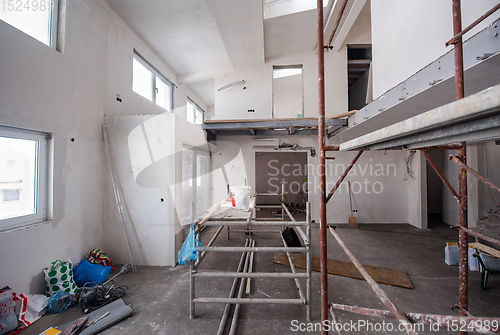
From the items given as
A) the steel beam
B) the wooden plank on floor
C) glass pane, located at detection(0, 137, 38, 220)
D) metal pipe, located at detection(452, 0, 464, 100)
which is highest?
the steel beam

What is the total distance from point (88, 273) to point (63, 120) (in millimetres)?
2016

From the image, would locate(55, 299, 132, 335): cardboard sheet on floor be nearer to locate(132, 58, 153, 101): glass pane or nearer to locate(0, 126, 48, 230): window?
→ locate(0, 126, 48, 230): window

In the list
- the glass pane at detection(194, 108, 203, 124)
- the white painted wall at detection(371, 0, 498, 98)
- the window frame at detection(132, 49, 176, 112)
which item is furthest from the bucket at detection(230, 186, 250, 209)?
the glass pane at detection(194, 108, 203, 124)

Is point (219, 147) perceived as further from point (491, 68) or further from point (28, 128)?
point (491, 68)

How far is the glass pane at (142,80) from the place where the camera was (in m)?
4.01

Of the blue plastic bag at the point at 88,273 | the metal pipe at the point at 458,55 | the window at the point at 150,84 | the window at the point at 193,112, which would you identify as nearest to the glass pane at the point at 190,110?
the window at the point at 193,112

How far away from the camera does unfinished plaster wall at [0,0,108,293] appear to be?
2049mm

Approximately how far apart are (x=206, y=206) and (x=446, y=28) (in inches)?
213

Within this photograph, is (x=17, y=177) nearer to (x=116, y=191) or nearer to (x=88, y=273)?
(x=116, y=191)

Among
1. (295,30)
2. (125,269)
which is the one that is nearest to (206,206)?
(125,269)

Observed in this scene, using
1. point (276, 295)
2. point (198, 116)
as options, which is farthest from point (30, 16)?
point (198, 116)

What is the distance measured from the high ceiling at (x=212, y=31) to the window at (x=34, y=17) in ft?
3.57

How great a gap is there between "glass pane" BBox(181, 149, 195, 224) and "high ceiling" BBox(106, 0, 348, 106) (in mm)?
2360

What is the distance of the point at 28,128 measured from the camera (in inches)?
85.9
